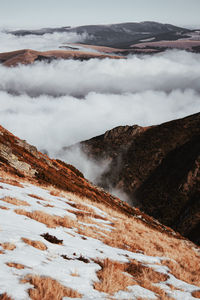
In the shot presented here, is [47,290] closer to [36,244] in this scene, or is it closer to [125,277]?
[36,244]

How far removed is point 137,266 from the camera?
28.3 feet

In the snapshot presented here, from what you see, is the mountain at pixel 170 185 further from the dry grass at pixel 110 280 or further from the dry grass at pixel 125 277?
the dry grass at pixel 110 280

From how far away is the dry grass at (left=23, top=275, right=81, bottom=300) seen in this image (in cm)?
460

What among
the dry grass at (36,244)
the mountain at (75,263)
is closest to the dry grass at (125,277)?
the mountain at (75,263)

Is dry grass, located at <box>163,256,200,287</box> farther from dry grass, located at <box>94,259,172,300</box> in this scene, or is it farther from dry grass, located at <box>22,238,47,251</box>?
dry grass, located at <box>22,238,47,251</box>

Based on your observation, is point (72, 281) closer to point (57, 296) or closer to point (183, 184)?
point (57, 296)

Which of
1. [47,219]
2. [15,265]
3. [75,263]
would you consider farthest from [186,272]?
[15,265]

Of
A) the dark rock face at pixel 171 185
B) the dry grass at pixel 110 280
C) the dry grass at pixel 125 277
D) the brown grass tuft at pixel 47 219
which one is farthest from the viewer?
the dark rock face at pixel 171 185

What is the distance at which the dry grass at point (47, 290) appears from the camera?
4.60 metres

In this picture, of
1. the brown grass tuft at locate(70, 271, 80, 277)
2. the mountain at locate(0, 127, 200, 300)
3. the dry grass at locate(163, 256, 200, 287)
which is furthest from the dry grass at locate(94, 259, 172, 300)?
the dry grass at locate(163, 256, 200, 287)

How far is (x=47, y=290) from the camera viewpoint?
4699 mm

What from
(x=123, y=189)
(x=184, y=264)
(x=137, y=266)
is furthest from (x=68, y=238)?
(x=123, y=189)

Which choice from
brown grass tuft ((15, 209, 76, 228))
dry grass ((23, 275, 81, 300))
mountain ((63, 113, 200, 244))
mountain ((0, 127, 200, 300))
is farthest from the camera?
mountain ((63, 113, 200, 244))

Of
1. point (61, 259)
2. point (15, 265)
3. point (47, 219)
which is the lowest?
point (47, 219)
